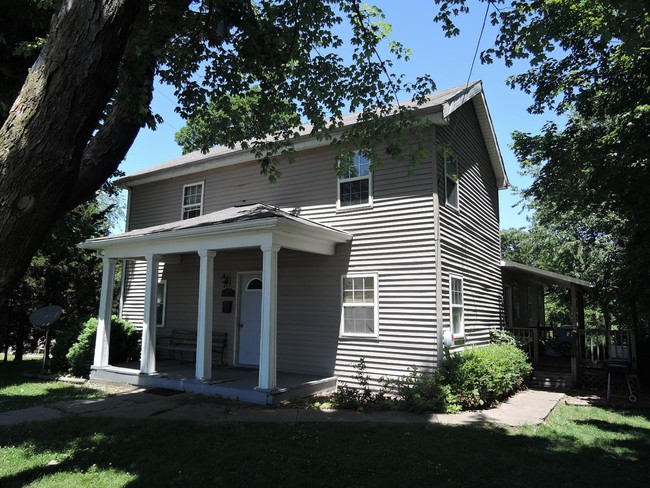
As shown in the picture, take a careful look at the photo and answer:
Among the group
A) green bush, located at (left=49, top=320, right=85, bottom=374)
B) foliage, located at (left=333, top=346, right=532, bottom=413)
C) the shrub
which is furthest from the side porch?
green bush, located at (left=49, top=320, right=85, bottom=374)

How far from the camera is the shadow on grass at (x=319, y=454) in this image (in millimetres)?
5078

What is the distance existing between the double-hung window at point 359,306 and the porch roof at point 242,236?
1.01 meters

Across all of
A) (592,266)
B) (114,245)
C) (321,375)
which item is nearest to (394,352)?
(321,375)

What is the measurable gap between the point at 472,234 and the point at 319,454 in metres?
8.94

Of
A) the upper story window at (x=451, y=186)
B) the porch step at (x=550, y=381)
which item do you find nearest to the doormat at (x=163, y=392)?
the upper story window at (x=451, y=186)

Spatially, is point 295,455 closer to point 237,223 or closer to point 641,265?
point 237,223

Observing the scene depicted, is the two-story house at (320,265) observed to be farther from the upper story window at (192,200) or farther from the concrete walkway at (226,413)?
the concrete walkway at (226,413)

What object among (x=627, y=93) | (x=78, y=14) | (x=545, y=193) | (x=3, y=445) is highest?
(x=627, y=93)

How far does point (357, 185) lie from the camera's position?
442 inches

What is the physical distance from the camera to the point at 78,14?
3.11m

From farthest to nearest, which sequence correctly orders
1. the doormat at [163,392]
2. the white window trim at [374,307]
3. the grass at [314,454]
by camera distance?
the white window trim at [374,307]
the doormat at [163,392]
the grass at [314,454]

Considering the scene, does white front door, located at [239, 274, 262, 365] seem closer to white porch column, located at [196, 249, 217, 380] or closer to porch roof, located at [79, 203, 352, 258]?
porch roof, located at [79, 203, 352, 258]

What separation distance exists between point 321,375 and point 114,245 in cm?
673

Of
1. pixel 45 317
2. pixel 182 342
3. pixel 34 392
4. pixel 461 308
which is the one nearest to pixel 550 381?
pixel 461 308
